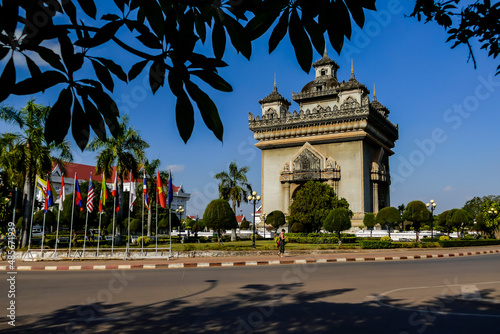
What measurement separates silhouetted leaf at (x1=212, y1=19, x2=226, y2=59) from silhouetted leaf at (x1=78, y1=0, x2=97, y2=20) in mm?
599

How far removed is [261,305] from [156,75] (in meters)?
6.17

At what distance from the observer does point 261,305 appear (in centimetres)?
729

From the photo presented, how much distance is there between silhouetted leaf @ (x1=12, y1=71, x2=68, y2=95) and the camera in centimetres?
162

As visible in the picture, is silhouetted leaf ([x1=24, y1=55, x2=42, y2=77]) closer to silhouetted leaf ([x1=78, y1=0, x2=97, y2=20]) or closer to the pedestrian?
silhouetted leaf ([x1=78, y1=0, x2=97, y2=20])

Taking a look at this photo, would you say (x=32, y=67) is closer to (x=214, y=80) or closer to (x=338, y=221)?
(x=214, y=80)

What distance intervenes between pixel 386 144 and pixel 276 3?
57.7 metres

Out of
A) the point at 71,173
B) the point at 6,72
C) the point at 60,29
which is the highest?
the point at 71,173

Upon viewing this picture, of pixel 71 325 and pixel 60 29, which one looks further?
pixel 71 325

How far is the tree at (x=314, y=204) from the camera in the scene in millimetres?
39312

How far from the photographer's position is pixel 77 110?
1.79 metres

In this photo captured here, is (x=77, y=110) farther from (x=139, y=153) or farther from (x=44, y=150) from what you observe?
(x=139, y=153)

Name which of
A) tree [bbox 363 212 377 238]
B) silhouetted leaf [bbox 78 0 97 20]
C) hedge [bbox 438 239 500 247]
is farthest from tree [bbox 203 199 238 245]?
silhouetted leaf [bbox 78 0 97 20]

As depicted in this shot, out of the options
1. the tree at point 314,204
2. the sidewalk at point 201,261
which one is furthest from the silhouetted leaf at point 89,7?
the tree at point 314,204

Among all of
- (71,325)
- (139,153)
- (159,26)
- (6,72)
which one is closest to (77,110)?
(6,72)
